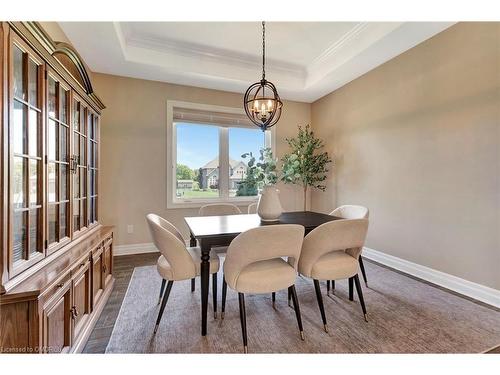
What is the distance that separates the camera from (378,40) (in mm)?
2721

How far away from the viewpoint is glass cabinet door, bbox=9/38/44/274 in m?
1.15

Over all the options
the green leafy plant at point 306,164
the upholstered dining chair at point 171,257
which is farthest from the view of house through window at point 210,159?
the upholstered dining chair at point 171,257

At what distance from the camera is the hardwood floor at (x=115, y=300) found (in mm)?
1634

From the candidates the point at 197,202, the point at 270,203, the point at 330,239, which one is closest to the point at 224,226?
the point at 270,203

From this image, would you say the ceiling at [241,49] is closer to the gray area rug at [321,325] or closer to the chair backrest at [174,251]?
the chair backrest at [174,251]

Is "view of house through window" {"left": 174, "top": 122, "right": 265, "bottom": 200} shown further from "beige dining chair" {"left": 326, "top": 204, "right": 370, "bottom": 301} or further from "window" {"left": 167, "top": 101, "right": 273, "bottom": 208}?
"beige dining chair" {"left": 326, "top": 204, "right": 370, "bottom": 301}

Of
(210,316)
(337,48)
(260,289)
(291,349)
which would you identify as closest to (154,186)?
(210,316)

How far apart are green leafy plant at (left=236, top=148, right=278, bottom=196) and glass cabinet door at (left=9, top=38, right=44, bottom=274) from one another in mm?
3072

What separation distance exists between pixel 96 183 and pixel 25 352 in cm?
175

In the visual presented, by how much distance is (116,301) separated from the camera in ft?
7.25

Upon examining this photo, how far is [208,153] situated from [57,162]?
2.66m

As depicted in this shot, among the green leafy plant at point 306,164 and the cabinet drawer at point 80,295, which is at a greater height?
the green leafy plant at point 306,164

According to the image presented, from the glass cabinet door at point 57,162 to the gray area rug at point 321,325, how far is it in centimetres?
86

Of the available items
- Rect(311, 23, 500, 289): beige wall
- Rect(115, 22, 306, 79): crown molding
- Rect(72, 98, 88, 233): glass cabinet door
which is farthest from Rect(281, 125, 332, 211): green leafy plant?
Rect(72, 98, 88, 233): glass cabinet door
